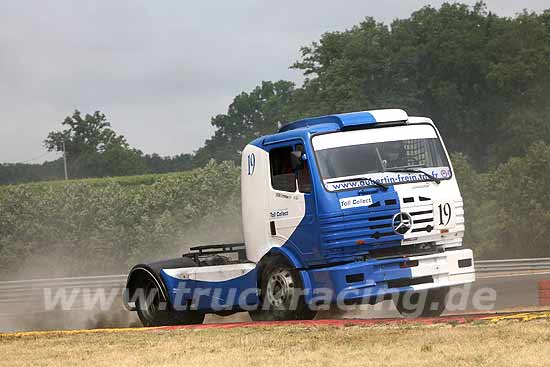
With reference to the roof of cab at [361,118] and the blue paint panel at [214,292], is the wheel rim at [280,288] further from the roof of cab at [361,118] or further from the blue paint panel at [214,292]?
the roof of cab at [361,118]

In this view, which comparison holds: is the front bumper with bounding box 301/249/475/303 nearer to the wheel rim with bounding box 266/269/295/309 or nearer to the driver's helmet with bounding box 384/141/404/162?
the wheel rim with bounding box 266/269/295/309

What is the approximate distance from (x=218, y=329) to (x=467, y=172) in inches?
1621

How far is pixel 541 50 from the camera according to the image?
88.0 m

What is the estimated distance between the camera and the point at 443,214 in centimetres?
1398

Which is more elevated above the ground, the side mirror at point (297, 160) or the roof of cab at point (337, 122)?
the roof of cab at point (337, 122)

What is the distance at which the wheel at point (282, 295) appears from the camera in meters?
14.0

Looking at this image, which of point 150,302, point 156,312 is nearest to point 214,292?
point 156,312

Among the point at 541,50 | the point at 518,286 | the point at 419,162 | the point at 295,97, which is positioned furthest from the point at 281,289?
the point at 541,50

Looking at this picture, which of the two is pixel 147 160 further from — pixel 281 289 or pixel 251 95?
pixel 281 289

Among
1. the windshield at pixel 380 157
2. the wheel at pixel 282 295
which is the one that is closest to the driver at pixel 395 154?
the windshield at pixel 380 157

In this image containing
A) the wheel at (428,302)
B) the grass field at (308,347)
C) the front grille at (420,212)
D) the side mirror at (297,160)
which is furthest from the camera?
the wheel at (428,302)

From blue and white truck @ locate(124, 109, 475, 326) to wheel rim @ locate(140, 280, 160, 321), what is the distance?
0.99 meters

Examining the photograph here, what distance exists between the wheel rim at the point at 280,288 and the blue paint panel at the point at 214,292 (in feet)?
0.98

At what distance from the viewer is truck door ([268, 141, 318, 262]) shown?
13828mm
